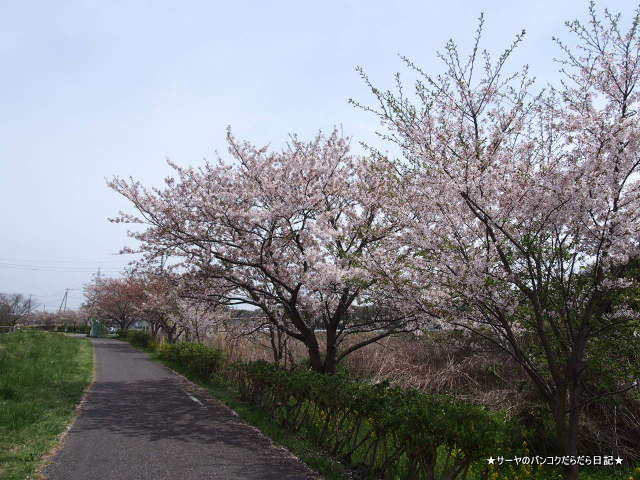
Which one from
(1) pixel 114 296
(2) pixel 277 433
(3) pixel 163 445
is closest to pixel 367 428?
(2) pixel 277 433

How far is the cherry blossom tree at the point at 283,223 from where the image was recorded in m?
10.1

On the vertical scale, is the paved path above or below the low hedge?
below

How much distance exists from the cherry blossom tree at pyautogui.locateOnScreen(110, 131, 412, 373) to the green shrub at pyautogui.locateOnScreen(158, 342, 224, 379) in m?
5.20

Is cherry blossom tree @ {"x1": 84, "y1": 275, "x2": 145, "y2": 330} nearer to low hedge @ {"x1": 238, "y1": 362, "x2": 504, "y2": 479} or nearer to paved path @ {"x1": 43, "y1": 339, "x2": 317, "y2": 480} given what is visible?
paved path @ {"x1": 43, "y1": 339, "x2": 317, "y2": 480}

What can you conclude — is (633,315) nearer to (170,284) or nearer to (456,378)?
(456,378)

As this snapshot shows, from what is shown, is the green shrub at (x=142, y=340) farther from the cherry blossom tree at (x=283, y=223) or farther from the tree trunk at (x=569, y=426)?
the tree trunk at (x=569, y=426)

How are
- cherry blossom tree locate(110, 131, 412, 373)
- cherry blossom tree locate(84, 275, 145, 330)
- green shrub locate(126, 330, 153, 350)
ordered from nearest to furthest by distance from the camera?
cherry blossom tree locate(110, 131, 412, 373) < green shrub locate(126, 330, 153, 350) < cherry blossom tree locate(84, 275, 145, 330)

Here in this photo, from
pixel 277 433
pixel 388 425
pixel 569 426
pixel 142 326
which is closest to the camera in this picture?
pixel 569 426

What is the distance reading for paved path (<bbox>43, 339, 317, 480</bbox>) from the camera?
18.6ft

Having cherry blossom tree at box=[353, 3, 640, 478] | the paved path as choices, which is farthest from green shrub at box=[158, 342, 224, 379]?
cherry blossom tree at box=[353, 3, 640, 478]

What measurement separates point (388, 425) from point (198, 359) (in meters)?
12.7

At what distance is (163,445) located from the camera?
691cm

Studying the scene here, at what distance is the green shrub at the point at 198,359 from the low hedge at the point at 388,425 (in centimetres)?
763

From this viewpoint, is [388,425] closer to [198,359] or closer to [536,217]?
[536,217]
